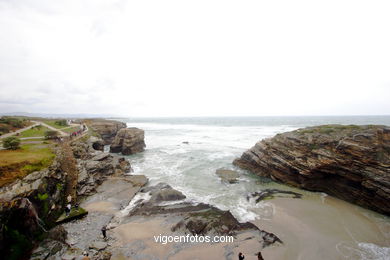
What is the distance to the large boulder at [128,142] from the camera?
3331 cm

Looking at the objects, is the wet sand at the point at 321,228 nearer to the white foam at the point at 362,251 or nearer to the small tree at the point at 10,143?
the white foam at the point at 362,251

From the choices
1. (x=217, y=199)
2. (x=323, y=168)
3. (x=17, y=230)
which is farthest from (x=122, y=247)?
(x=323, y=168)

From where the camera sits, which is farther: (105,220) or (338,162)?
(338,162)

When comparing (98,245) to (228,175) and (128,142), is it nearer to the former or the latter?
(228,175)

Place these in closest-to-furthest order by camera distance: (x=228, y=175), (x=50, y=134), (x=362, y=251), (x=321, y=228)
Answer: (x=362, y=251) → (x=321, y=228) → (x=228, y=175) → (x=50, y=134)

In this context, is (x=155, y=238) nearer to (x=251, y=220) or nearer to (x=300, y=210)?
(x=251, y=220)

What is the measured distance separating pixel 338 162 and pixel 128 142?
33.0m

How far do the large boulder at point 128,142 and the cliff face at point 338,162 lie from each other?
24737 millimetres

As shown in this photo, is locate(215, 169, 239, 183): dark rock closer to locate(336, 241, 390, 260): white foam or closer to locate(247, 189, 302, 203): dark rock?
locate(247, 189, 302, 203): dark rock

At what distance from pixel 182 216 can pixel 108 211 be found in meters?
6.57

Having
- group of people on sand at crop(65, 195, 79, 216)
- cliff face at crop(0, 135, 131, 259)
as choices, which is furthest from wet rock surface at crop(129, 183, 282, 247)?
cliff face at crop(0, 135, 131, 259)

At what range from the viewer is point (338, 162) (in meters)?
16.2

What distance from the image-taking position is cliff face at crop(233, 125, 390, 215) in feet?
46.6

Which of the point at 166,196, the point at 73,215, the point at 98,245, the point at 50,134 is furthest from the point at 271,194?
the point at 50,134
